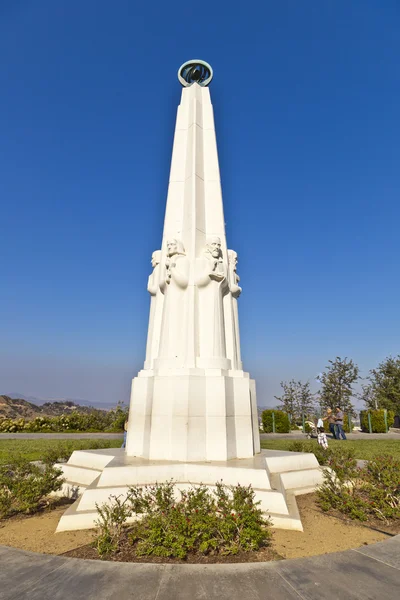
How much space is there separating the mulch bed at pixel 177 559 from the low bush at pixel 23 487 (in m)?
1.80

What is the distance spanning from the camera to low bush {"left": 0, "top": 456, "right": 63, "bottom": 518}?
17.8ft

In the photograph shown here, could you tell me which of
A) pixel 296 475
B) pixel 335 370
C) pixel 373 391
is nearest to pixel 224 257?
pixel 296 475

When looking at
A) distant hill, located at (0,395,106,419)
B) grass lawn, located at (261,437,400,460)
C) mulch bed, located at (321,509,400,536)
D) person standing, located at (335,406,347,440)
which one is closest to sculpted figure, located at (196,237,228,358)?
mulch bed, located at (321,509,400,536)

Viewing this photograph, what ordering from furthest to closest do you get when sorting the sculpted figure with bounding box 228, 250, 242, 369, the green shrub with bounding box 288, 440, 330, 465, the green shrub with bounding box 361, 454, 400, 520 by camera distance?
the sculpted figure with bounding box 228, 250, 242, 369 < the green shrub with bounding box 288, 440, 330, 465 < the green shrub with bounding box 361, 454, 400, 520

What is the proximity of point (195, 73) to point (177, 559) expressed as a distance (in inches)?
478

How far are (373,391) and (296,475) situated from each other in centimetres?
3980

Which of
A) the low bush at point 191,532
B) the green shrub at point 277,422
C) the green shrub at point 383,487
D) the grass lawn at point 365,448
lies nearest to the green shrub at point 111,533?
the low bush at point 191,532

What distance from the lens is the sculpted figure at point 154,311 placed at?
870cm

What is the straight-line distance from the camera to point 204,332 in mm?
7848

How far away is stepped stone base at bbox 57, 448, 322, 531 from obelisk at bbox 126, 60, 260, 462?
18.2 inches

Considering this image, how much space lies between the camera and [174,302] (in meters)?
8.04

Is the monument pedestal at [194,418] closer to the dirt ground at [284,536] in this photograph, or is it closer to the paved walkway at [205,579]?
the dirt ground at [284,536]

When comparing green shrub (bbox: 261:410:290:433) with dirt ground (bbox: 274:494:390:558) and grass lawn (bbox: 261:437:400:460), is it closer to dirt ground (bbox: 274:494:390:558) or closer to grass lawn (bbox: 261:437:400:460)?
grass lawn (bbox: 261:437:400:460)

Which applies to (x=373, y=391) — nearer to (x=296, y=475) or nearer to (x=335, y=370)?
(x=335, y=370)
